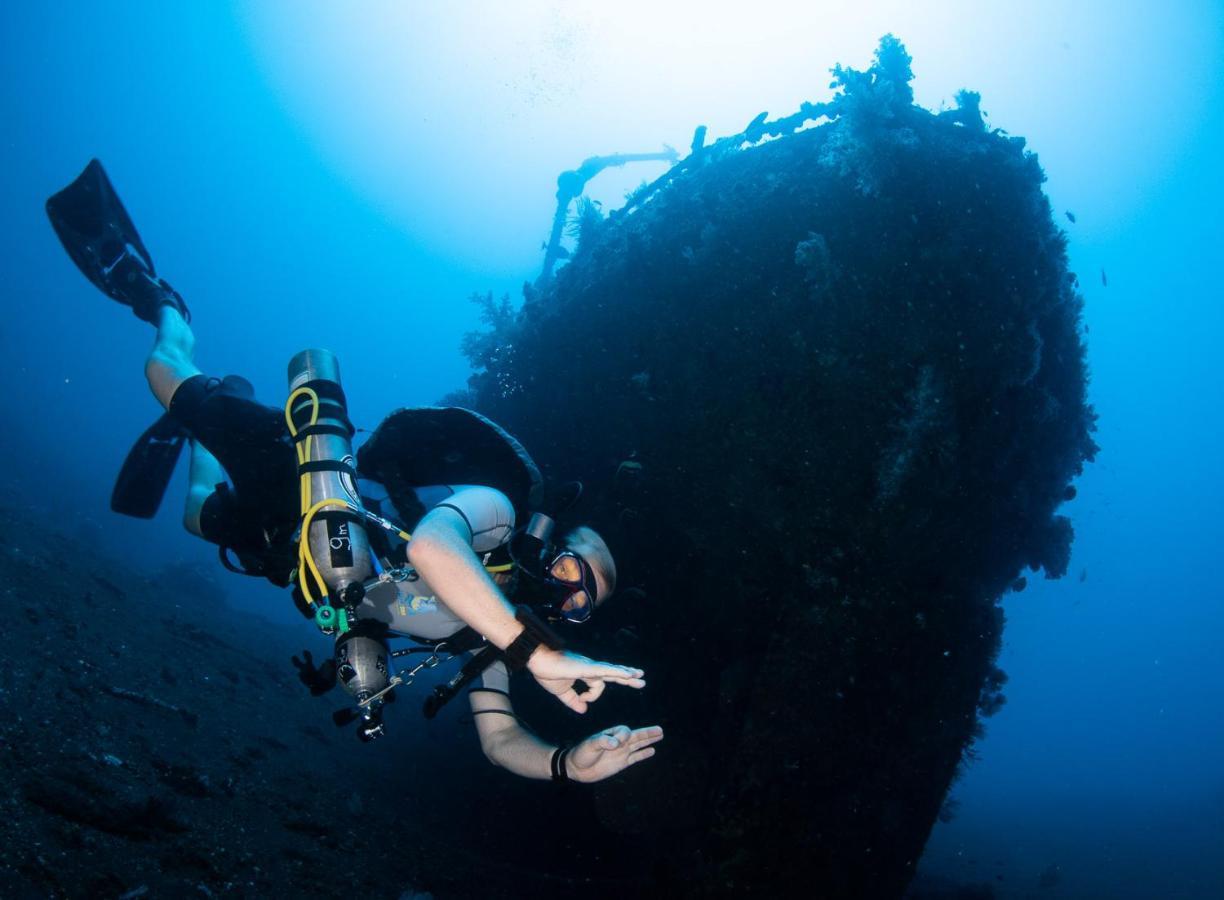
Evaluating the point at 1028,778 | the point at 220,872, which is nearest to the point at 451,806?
the point at 220,872

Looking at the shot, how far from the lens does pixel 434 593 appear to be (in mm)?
2770

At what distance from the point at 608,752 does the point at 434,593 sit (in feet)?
3.69

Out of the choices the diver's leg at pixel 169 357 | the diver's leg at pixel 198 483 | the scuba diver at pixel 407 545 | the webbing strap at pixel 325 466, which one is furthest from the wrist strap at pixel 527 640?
the diver's leg at pixel 169 357

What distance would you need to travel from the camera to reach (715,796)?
11.9 feet

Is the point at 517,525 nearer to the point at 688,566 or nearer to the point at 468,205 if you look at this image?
the point at 688,566

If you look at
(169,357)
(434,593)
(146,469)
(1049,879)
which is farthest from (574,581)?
(1049,879)

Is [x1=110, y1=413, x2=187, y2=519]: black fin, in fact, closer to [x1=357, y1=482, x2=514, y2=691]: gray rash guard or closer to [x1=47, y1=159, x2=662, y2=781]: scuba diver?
[x1=47, y1=159, x2=662, y2=781]: scuba diver

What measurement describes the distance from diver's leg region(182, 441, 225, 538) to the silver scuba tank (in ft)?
4.40

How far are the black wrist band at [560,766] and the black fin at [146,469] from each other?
391 cm

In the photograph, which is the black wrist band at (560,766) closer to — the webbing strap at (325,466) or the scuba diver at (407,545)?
the scuba diver at (407,545)

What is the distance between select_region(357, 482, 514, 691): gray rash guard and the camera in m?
2.84

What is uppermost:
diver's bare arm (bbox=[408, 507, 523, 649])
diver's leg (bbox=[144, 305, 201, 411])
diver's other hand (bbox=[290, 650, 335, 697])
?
diver's leg (bbox=[144, 305, 201, 411])

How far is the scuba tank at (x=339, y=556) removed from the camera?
2.78m

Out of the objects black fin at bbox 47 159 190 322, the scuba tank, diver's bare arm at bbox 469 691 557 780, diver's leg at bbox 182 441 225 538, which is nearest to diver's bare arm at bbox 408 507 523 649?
the scuba tank
